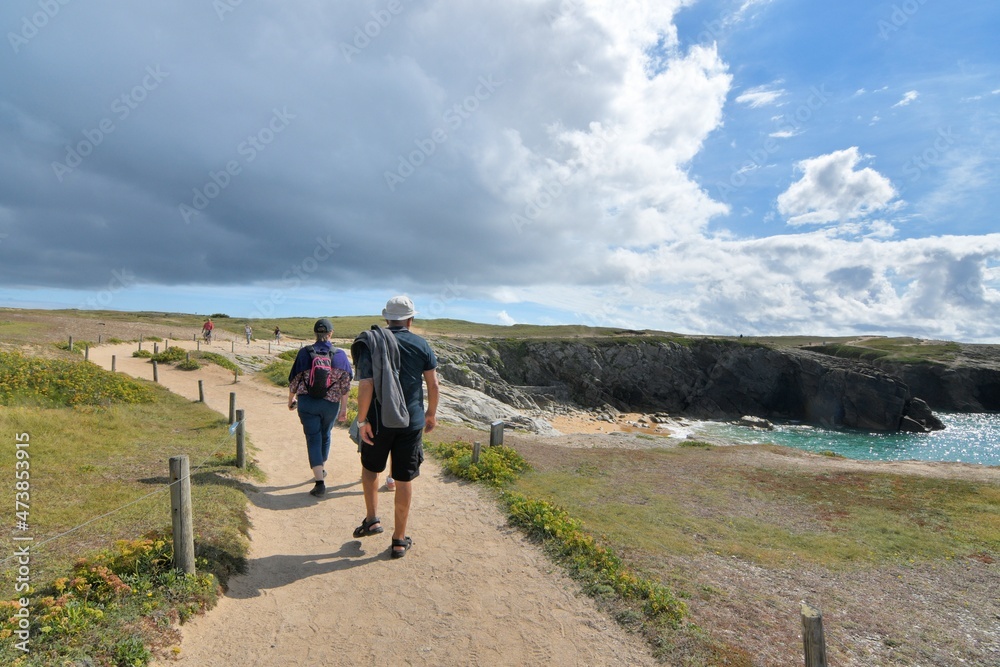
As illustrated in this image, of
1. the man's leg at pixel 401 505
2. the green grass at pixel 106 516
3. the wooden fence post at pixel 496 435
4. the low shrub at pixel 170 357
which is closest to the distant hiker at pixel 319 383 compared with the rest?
the green grass at pixel 106 516

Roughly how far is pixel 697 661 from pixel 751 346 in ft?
254

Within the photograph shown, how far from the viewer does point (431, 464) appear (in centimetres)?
1346

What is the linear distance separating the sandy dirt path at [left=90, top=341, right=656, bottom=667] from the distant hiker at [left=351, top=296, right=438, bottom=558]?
1245 millimetres

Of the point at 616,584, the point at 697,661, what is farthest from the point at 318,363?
the point at 697,661

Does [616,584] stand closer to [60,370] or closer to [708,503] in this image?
[708,503]

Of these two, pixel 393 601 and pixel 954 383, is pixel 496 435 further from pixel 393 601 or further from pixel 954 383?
pixel 954 383

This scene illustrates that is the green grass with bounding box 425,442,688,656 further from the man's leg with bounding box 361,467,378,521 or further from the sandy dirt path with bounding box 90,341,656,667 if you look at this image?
the man's leg with bounding box 361,467,378,521

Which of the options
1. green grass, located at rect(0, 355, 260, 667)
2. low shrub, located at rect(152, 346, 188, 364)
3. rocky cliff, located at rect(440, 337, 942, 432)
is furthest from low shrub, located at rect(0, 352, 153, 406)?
rocky cliff, located at rect(440, 337, 942, 432)

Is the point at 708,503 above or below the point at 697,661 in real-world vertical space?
below

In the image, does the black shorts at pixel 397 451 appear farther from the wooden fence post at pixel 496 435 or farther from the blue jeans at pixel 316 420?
the wooden fence post at pixel 496 435

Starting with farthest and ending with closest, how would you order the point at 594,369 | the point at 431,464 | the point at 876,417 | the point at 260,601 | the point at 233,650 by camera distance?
the point at 594,369 → the point at 876,417 → the point at 431,464 → the point at 260,601 → the point at 233,650

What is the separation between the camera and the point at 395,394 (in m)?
6.27

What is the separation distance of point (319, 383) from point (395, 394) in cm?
355

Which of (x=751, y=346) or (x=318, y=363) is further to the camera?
(x=751, y=346)
